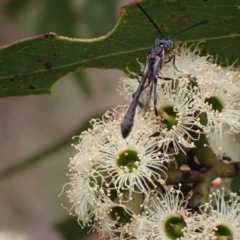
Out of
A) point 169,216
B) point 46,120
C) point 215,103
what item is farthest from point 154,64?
point 46,120

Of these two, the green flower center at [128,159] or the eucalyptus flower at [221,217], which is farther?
the green flower center at [128,159]

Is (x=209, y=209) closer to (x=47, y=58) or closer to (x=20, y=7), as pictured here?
(x=47, y=58)

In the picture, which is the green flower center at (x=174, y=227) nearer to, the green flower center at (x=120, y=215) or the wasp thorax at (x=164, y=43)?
the green flower center at (x=120, y=215)

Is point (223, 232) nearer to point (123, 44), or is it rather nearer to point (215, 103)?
point (215, 103)

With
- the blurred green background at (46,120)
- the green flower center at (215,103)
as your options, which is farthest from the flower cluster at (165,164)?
the blurred green background at (46,120)

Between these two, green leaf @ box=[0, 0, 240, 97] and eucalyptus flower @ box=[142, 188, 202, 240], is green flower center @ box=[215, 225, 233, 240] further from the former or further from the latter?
green leaf @ box=[0, 0, 240, 97]
